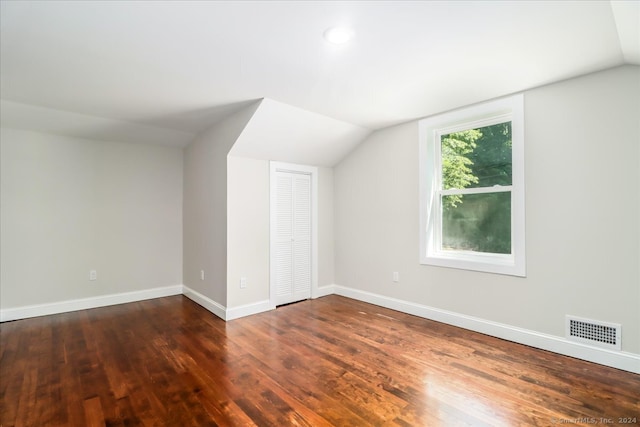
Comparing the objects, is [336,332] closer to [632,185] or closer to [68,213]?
[632,185]

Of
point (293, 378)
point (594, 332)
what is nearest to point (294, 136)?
point (293, 378)

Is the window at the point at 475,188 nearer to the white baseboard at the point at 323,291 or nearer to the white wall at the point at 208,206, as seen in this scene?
the white baseboard at the point at 323,291

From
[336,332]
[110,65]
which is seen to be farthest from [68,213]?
[336,332]

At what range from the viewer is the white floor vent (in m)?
2.38

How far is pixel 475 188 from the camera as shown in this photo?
3.31 m

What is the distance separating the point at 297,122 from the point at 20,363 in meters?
3.38

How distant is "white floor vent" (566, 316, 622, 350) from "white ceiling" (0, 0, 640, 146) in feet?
6.67

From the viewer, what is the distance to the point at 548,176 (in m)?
2.73

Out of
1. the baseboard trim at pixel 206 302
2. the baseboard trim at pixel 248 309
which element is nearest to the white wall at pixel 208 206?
the baseboard trim at pixel 206 302

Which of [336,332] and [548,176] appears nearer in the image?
[548,176]

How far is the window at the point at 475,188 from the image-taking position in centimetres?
293

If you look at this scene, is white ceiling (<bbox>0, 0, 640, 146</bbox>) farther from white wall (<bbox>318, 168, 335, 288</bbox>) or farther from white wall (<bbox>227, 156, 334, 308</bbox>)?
white wall (<bbox>318, 168, 335, 288</bbox>)

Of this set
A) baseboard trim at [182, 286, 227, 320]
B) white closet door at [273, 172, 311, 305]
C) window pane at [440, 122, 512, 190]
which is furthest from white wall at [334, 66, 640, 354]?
baseboard trim at [182, 286, 227, 320]

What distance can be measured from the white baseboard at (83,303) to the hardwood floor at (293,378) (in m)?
0.26
